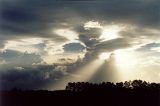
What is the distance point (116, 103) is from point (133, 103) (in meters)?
4.03

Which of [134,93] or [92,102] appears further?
[134,93]

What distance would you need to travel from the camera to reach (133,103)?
62344mm

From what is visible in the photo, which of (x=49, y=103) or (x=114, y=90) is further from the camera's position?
(x=114, y=90)

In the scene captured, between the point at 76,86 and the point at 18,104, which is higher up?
the point at 76,86

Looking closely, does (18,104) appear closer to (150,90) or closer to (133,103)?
(133,103)

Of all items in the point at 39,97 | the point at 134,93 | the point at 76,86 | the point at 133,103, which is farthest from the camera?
the point at 76,86

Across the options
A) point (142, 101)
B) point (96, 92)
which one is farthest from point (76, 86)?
point (142, 101)

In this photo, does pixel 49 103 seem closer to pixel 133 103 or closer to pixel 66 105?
pixel 66 105

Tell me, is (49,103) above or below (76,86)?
below

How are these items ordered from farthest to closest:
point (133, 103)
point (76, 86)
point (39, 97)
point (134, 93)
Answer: point (76, 86)
point (134, 93)
point (39, 97)
point (133, 103)

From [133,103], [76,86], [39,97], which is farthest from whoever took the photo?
[76,86]

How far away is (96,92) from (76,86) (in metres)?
10.7

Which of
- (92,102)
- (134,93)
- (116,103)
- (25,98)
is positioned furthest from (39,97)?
(134,93)

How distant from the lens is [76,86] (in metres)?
79.0
